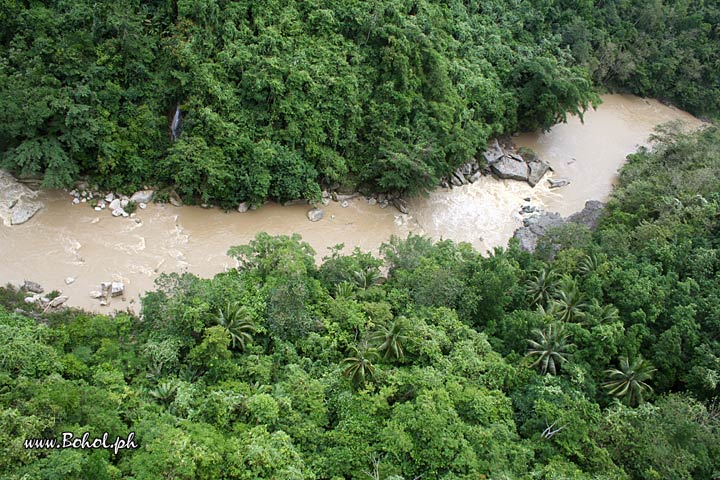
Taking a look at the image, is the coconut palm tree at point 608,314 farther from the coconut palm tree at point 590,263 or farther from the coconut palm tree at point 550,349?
the coconut palm tree at point 590,263

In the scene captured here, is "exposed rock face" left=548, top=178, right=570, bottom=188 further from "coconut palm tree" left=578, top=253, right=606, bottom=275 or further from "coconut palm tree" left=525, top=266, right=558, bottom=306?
"coconut palm tree" left=525, top=266, right=558, bottom=306

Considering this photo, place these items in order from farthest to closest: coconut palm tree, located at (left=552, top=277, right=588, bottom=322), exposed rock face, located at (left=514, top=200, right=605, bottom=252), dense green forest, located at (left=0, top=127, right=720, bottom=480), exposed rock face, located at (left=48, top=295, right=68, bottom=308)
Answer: exposed rock face, located at (left=514, top=200, right=605, bottom=252), exposed rock face, located at (left=48, top=295, right=68, bottom=308), coconut palm tree, located at (left=552, top=277, right=588, bottom=322), dense green forest, located at (left=0, top=127, right=720, bottom=480)

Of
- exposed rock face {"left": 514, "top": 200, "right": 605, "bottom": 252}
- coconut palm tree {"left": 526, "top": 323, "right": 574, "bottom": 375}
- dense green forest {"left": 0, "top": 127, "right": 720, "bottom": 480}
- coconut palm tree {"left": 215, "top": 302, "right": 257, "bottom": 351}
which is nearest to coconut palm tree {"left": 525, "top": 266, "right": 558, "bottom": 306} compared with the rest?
dense green forest {"left": 0, "top": 127, "right": 720, "bottom": 480}

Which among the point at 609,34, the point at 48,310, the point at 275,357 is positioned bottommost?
the point at 48,310

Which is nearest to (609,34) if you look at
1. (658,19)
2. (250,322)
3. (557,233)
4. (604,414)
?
(658,19)

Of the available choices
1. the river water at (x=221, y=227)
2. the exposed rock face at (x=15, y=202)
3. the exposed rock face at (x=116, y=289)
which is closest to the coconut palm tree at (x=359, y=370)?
the river water at (x=221, y=227)

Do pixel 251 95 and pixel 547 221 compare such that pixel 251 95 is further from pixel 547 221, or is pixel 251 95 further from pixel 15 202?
pixel 547 221

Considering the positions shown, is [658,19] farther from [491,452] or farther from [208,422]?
[208,422]
